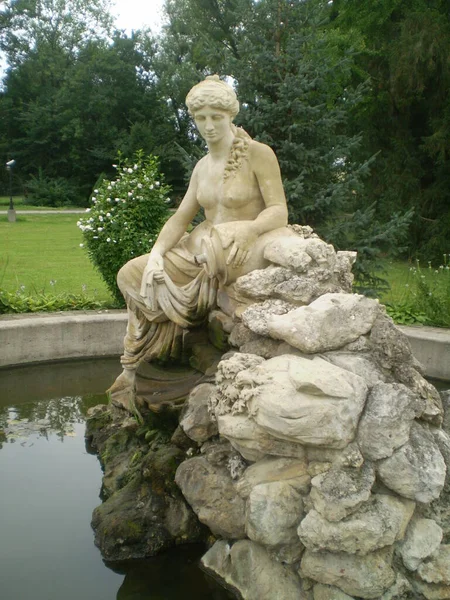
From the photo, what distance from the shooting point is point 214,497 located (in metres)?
3.28

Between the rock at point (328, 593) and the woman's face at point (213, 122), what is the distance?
2.69 metres

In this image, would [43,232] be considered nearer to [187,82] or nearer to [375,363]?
[187,82]

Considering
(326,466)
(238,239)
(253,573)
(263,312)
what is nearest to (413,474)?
(326,466)

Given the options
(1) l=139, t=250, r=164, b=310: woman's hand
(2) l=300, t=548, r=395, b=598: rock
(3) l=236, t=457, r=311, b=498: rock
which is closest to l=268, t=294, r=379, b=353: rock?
(3) l=236, t=457, r=311, b=498: rock

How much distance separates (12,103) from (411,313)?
32.0 metres

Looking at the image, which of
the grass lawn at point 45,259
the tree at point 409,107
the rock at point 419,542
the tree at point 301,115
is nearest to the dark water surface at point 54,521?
the rock at point 419,542

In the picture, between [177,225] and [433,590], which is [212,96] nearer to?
[177,225]

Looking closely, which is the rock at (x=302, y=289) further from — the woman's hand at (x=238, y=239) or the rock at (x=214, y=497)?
the rock at (x=214, y=497)

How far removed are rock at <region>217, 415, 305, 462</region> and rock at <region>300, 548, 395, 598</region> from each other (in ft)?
1.49

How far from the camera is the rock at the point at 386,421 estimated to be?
2.86 m

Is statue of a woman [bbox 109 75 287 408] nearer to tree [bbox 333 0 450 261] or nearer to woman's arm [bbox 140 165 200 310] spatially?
woman's arm [bbox 140 165 200 310]

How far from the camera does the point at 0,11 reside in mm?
38594

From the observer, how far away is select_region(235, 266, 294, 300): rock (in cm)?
385

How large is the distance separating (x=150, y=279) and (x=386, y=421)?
1953mm
